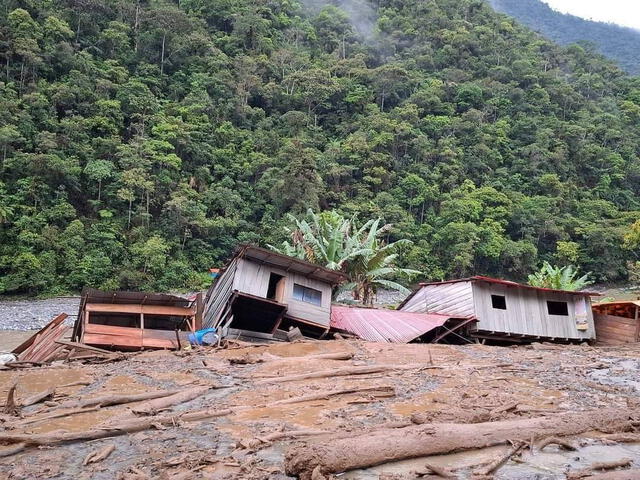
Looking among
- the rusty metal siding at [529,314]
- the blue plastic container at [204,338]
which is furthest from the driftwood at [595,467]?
the rusty metal siding at [529,314]

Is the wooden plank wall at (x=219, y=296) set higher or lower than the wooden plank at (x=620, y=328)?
higher

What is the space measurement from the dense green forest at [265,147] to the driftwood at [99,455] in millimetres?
35613

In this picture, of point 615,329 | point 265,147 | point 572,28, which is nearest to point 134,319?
point 615,329

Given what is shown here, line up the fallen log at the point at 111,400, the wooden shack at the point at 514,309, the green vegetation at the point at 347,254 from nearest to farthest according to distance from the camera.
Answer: the fallen log at the point at 111,400
the wooden shack at the point at 514,309
the green vegetation at the point at 347,254

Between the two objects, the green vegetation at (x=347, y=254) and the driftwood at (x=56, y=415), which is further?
the green vegetation at (x=347, y=254)

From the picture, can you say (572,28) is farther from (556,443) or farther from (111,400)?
(111,400)

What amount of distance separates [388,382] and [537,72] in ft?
265

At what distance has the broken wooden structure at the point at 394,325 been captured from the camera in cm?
2086

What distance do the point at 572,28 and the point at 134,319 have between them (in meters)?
183

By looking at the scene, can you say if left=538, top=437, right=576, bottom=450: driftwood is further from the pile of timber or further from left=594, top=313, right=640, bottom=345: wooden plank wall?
left=594, top=313, right=640, bottom=345: wooden plank wall

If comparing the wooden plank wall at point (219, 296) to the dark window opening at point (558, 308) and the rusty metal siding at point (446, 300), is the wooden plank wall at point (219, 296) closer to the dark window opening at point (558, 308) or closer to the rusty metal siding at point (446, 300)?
the rusty metal siding at point (446, 300)

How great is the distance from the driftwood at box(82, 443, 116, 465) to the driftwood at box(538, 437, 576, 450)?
6042 mm

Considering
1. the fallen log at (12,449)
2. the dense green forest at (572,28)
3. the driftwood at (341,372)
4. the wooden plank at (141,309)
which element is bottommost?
the fallen log at (12,449)

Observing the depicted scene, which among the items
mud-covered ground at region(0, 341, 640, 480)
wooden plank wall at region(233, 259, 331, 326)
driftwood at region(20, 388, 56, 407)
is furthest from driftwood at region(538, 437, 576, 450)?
wooden plank wall at region(233, 259, 331, 326)
